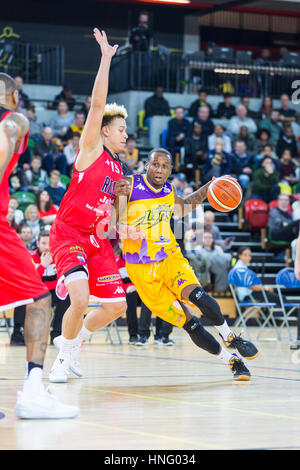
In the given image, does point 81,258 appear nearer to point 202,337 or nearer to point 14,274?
point 202,337

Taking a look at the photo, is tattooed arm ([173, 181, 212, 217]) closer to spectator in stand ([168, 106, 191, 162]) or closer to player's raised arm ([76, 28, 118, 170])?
player's raised arm ([76, 28, 118, 170])

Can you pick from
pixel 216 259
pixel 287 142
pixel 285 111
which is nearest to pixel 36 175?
pixel 216 259

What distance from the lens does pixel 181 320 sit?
701 cm

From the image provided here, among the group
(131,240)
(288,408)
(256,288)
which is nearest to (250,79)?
(256,288)

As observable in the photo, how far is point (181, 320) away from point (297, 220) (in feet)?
34.0

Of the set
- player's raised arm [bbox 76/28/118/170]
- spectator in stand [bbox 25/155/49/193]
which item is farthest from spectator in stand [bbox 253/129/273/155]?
player's raised arm [bbox 76/28/118/170]

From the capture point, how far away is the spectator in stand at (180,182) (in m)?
17.0

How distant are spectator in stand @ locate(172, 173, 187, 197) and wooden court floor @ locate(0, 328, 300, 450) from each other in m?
7.68

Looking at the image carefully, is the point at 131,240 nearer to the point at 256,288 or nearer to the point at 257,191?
the point at 256,288

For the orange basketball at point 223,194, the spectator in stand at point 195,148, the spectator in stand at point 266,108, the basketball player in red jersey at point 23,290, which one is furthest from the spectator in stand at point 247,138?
the basketball player in red jersey at point 23,290

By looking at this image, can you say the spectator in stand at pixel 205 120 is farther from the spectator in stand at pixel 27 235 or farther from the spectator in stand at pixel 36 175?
the spectator in stand at pixel 27 235

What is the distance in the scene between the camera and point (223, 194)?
7.12 metres

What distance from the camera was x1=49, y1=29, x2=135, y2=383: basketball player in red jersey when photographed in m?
6.37

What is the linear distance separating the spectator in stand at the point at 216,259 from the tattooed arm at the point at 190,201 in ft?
24.4
